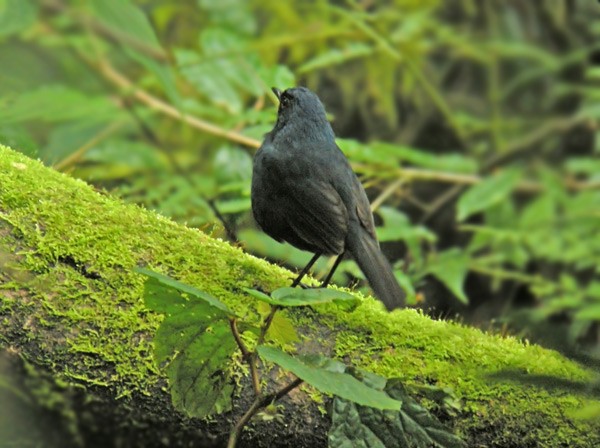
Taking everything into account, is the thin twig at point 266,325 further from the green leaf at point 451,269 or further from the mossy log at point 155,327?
the green leaf at point 451,269

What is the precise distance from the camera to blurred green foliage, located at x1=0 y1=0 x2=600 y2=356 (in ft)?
10.7

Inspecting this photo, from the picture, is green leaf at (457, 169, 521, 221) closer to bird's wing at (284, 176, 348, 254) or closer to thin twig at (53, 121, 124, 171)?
thin twig at (53, 121, 124, 171)

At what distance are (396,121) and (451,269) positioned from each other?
6.21ft

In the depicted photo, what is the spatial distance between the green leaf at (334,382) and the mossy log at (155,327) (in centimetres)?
22

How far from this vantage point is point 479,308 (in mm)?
4773

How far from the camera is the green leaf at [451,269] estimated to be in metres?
3.53

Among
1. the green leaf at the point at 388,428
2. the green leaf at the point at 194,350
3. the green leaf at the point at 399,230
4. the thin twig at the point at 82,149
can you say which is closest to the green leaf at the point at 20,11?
the green leaf at the point at 194,350

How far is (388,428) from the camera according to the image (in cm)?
175

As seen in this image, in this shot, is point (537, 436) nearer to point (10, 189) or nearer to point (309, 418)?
point (309, 418)

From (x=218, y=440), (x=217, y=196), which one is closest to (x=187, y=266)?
(x=218, y=440)

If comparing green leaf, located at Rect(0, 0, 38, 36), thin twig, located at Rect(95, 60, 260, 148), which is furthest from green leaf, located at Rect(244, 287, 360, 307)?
thin twig, located at Rect(95, 60, 260, 148)

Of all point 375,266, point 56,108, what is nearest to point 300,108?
point 375,266

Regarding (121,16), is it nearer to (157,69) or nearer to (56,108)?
(157,69)

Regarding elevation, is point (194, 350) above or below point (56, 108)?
above
